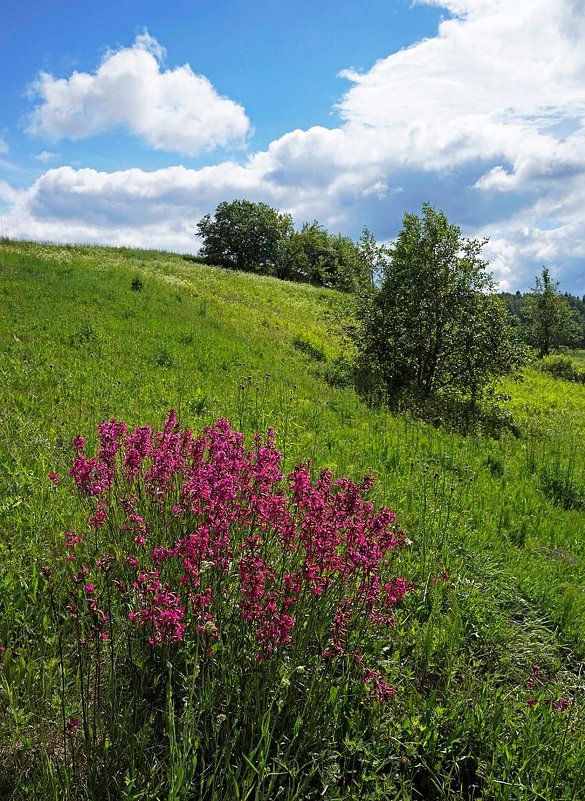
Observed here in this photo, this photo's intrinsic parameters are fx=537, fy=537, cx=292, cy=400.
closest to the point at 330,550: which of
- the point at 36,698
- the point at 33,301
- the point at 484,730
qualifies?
the point at 484,730

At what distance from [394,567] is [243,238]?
5697 cm

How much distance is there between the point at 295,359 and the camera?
54.3ft

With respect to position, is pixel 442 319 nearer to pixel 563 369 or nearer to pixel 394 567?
pixel 394 567

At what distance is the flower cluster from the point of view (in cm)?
293

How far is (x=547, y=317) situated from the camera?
52.8 metres

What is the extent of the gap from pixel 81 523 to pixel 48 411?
3819 mm

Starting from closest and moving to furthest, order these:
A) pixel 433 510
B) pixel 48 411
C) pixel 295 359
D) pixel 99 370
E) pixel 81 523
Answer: pixel 81 523, pixel 433 510, pixel 48 411, pixel 99 370, pixel 295 359

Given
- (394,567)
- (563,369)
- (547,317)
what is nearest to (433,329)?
(394,567)

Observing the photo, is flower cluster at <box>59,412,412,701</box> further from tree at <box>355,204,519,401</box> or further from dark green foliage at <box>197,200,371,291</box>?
dark green foliage at <box>197,200,371,291</box>

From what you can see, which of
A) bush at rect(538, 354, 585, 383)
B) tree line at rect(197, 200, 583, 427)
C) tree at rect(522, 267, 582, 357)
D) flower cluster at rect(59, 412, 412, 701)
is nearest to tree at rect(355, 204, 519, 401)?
tree line at rect(197, 200, 583, 427)

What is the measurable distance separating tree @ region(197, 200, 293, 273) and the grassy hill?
45.3 meters

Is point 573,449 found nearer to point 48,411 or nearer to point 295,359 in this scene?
point 295,359

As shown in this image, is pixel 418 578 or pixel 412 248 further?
pixel 412 248

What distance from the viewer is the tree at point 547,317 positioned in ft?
172
